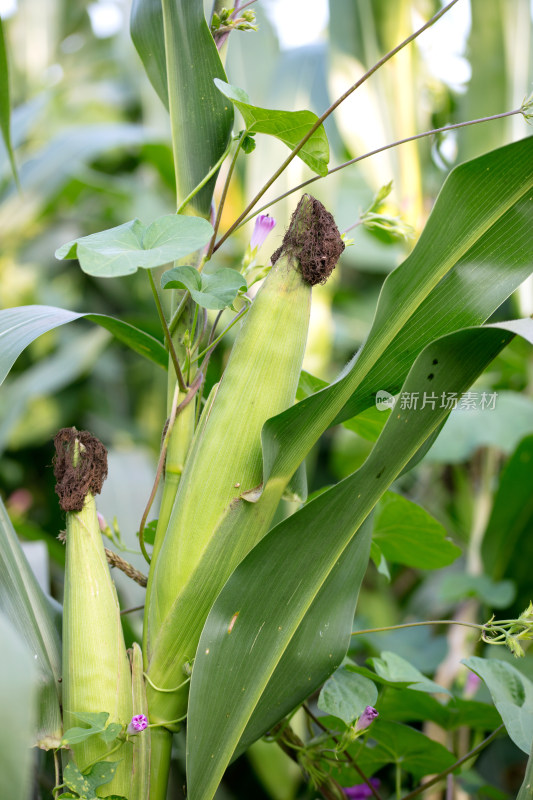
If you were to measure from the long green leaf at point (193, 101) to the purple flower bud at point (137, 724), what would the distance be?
272 mm

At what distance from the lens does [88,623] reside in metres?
0.33

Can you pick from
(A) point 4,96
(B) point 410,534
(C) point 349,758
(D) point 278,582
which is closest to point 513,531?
(B) point 410,534

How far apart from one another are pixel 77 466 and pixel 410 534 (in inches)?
10.5

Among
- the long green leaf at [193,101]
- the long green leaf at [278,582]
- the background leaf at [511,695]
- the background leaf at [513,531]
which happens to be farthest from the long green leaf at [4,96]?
the background leaf at [513,531]

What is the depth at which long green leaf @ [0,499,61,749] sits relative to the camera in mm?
327

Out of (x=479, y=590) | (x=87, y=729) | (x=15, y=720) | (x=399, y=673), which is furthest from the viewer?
(x=479, y=590)

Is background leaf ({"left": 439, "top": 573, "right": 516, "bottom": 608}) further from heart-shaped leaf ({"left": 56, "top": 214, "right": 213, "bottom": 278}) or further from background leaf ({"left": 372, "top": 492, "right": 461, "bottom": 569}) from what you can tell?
heart-shaped leaf ({"left": 56, "top": 214, "right": 213, "bottom": 278})

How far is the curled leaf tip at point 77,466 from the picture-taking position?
0.35 metres

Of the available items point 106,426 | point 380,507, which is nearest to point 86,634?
point 380,507

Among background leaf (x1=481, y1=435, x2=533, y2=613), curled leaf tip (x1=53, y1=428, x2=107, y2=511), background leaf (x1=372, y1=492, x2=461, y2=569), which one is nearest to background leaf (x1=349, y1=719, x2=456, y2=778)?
background leaf (x1=372, y1=492, x2=461, y2=569)

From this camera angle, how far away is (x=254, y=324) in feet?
1.11

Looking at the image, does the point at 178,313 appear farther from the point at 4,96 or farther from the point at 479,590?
the point at 479,590

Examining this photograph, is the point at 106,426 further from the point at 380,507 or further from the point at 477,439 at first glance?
the point at 380,507

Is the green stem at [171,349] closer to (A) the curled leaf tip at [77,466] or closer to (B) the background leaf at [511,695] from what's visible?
(A) the curled leaf tip at [77,466]
